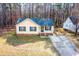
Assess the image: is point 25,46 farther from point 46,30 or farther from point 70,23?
point 70,23

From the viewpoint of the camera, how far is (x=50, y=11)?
6.43 ft

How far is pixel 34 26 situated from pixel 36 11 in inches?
4.6

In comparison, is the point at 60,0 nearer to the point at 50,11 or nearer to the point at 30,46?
the point at 50,11

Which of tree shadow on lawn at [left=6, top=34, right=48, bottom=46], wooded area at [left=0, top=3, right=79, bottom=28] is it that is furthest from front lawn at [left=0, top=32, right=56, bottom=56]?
wooded area at [left=0, top=3, right=79, bottom=28]

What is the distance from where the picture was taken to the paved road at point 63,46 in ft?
6.48

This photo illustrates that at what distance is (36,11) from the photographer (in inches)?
77.5

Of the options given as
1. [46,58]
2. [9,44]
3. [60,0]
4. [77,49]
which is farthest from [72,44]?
[9,44]

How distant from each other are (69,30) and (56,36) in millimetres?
112

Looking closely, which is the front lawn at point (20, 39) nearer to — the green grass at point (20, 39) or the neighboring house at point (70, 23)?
the green grass at point (20, 39)

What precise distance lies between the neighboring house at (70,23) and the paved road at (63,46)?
9 cm

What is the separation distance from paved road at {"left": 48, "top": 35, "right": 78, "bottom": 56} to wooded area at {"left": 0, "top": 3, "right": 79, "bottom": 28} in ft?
0.36

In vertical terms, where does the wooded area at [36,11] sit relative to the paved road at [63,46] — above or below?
above

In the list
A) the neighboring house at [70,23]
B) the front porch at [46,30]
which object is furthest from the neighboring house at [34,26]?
the neighboring house at [70,23]

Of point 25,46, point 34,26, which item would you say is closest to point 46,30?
point 34,26
